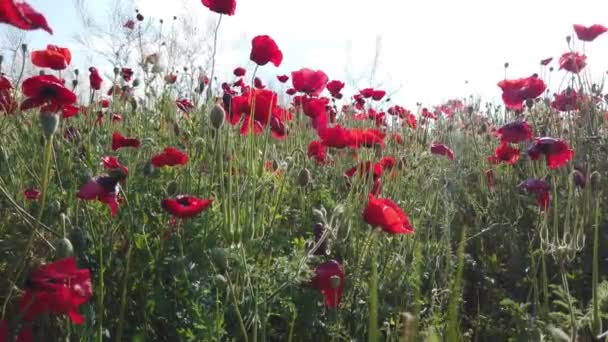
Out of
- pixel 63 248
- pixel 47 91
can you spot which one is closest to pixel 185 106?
pixel 47 91

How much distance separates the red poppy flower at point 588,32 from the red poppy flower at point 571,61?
0.10 m

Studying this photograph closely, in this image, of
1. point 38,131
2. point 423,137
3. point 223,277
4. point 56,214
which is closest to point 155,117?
point 38,131

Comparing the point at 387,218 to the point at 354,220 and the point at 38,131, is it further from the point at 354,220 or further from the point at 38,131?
the point at 38,131

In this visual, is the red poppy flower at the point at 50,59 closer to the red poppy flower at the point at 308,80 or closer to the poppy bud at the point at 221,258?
the red poppy flower at the point at 308,80

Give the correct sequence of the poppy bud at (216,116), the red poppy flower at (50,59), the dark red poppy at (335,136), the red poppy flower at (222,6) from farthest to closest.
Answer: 1. the red poppy flower at (50,59)
2. the dark red poppy at (335,136)
3. the red poppy flower at (222,6)
4. the poppy bud at (216,116)

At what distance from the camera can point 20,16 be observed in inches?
48.4

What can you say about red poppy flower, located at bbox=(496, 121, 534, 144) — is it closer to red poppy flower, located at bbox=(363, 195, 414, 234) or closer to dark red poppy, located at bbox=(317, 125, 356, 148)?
dark red poppy, located at bbox=(317, 125, 356, 148)

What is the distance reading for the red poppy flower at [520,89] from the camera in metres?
2.75

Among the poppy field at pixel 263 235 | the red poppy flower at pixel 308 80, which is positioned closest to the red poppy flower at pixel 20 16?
the poppy field at pixel 263 235

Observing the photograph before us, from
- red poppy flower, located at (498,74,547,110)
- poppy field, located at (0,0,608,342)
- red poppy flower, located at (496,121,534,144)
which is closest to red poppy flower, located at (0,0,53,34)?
poppy field, located at (0,0,608,342)

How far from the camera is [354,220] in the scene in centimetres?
212

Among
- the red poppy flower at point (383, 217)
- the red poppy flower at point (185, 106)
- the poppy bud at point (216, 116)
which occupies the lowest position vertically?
the red poppy flower at point (383, 217)

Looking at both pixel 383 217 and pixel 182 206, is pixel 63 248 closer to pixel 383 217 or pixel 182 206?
pixel 182 206

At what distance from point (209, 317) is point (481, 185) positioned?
249 centimetres
